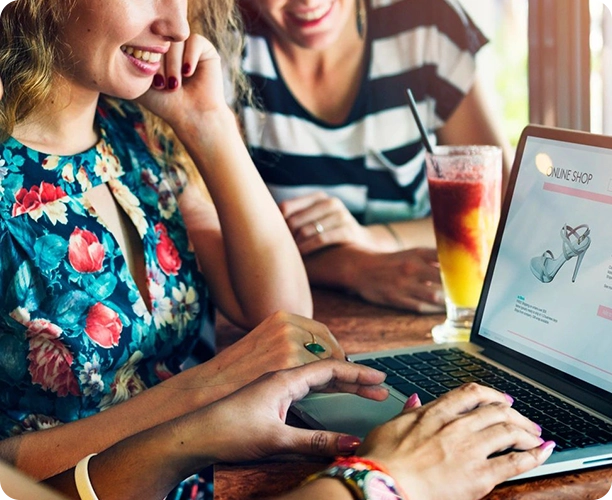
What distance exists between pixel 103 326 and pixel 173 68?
13.0 inches

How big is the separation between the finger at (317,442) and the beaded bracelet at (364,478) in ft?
0.16

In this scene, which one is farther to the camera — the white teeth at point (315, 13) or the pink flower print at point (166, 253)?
the white teeth at point (315, 13)

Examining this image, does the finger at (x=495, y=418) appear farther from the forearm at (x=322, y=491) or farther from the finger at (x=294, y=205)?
the finger at (x=294, y=205)

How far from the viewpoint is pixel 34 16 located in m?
0.91

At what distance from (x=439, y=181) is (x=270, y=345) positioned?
278mm

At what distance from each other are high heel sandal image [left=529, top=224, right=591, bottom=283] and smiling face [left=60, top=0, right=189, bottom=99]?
46 cm

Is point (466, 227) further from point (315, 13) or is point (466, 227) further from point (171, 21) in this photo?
point (315, 13)

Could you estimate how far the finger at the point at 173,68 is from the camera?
1.05 m

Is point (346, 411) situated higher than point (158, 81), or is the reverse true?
point (158, 81)

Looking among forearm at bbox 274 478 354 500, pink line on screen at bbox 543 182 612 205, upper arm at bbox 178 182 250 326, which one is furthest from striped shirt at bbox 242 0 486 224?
forearm at bbox 274 478 354 500

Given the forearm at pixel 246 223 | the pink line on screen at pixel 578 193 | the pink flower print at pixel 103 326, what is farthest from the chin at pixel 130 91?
the pink line on screen at pixel 578 193

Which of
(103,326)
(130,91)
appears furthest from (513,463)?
(130,91)

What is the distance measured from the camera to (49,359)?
2.92 ft

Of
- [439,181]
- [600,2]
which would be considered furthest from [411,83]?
[439,181]
